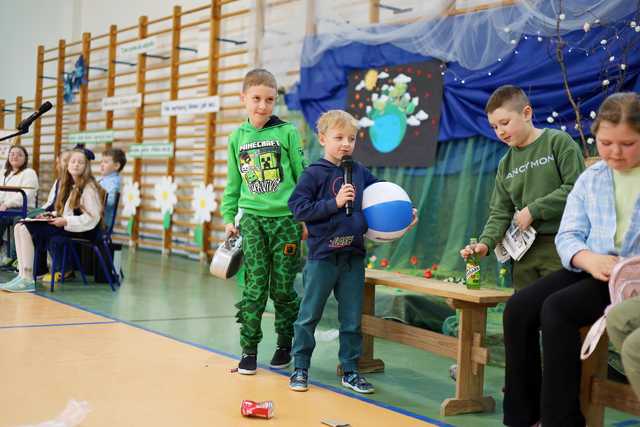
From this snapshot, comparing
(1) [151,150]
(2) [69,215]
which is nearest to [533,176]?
(2) [69,215]

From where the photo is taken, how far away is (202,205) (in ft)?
24.7

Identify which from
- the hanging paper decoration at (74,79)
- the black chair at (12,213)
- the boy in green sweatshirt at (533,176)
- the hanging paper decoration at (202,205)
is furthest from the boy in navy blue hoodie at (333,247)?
the hanging paper decoration at (74,79)

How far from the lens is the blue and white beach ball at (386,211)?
2.79 metres

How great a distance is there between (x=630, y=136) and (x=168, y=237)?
679 centimetres

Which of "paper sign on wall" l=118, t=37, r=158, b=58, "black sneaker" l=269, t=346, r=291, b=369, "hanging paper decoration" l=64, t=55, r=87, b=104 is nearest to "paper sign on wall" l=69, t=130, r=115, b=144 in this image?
"hanging paper decoration" l=64, t=55, r=87, b=104

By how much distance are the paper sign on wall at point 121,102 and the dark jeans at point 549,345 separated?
290 inches

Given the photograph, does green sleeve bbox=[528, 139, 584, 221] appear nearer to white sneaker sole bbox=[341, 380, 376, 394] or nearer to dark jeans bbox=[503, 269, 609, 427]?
dark jeans bbox=[503, 269, 609, 427]

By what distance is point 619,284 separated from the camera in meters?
1.89

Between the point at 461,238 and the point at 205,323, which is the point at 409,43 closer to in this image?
the point at 461,238

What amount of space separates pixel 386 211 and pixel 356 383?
66cm

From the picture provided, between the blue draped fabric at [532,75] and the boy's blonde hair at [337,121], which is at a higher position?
the blue draped fabric at [532,75]

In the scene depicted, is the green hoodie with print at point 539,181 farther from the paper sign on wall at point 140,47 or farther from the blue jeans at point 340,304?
the paper sign on wall at point 140,47

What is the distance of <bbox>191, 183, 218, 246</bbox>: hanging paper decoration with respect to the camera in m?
7.42

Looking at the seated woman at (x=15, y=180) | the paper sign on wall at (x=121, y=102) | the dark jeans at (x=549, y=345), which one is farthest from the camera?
the paper sign on wall at (x=121, y=102)
